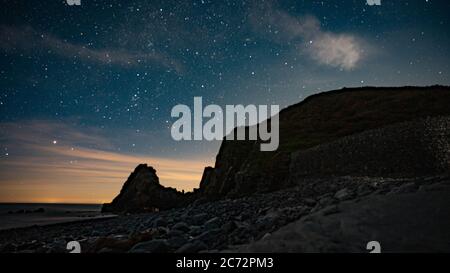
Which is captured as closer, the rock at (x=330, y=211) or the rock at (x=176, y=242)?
the rock at (x=330, y=211)

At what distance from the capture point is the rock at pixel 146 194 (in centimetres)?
4191

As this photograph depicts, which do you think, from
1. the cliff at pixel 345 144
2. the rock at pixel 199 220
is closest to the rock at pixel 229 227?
the rock at pixel 199 220

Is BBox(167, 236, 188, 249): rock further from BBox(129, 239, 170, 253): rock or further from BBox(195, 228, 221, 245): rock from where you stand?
BBox(195, 228, 221, 245): rock

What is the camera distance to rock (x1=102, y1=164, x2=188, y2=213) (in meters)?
41.9

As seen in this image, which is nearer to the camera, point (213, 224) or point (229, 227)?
point (229, 227)

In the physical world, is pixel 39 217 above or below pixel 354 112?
below

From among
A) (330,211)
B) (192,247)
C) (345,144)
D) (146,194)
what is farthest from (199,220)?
(146,194)

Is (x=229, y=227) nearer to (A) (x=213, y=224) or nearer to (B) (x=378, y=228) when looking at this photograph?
(A) (x=213, y=224)

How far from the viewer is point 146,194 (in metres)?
43.7

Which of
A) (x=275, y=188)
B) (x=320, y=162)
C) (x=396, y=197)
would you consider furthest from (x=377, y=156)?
(x=396, y=197)

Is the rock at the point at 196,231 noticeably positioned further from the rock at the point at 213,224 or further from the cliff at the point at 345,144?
the cliff at the point at 345,144

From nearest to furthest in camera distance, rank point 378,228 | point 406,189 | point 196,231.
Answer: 1. point 378,228
2. point 406,189
3. point 196,231

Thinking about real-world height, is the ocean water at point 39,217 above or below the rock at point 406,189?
below

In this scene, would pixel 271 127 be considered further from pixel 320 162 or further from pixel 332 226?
pixel 332 226
